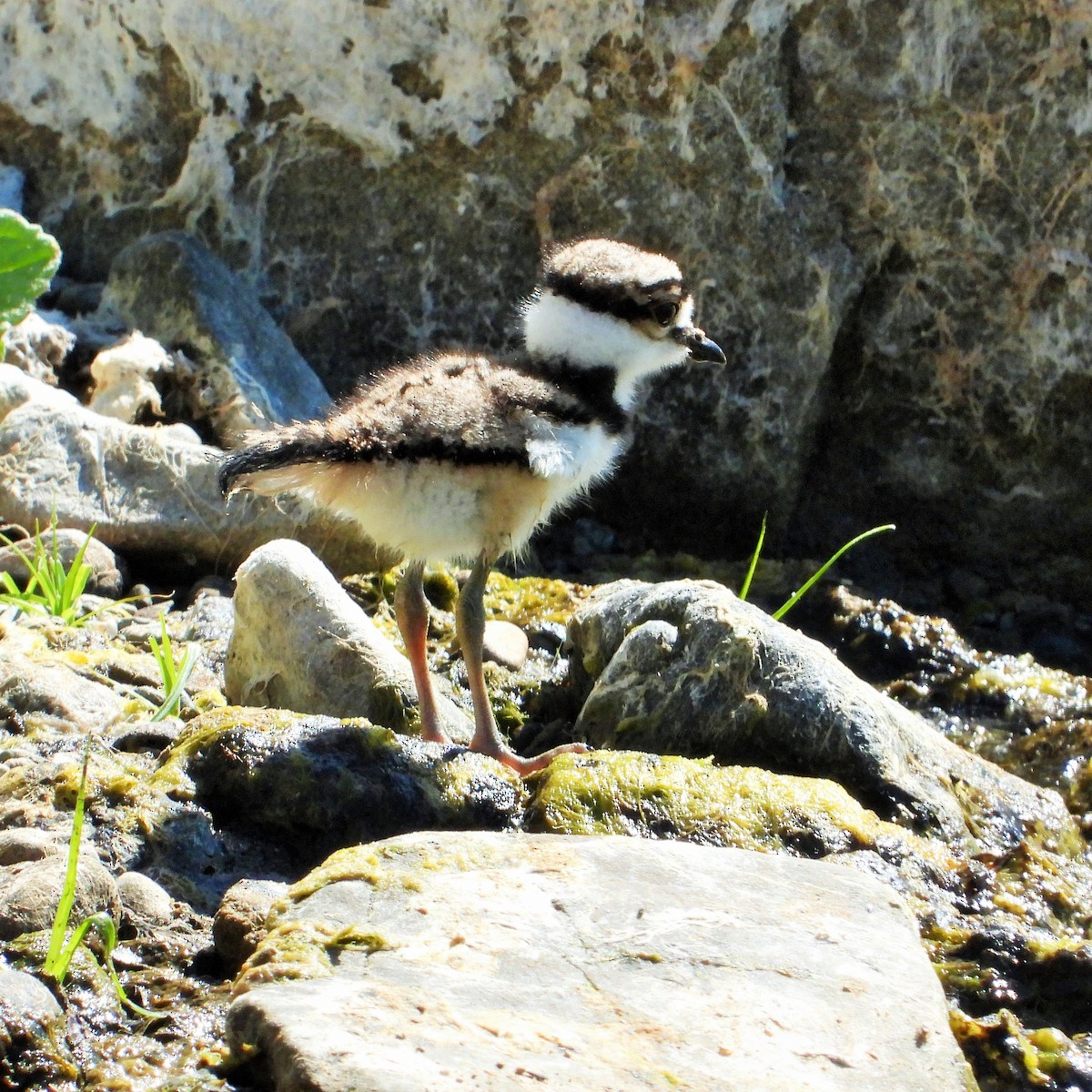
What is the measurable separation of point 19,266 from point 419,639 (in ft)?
5.22

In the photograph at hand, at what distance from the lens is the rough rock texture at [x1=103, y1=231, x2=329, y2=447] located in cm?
646

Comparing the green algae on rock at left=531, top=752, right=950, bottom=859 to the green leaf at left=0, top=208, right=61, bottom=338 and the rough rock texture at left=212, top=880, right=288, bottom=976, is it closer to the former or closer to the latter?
the rough rock texture at left=212, top=880, right=288, bottom=976

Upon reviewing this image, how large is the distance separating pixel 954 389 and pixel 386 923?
4564 millimetres


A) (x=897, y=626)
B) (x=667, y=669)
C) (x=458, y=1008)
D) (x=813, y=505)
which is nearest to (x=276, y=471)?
(x=667, y=669)

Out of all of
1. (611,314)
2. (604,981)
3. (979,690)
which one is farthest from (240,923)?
(979,690)

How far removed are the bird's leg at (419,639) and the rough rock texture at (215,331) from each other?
1786 millimetres

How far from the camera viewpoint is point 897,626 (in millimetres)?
6043

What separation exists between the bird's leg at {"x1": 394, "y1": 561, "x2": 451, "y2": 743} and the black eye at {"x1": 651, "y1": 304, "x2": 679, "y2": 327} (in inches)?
46.1

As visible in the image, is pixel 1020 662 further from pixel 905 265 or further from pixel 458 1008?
pixel 458 1008

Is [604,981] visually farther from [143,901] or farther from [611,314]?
[611,314]

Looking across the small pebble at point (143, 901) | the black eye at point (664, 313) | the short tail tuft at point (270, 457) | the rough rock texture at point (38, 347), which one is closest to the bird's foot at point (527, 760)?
the short tail tuft at point (270, 457)

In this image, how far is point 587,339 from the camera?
195 inches

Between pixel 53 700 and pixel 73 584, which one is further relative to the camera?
pixel 73 584

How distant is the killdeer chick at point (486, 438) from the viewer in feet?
13.6
